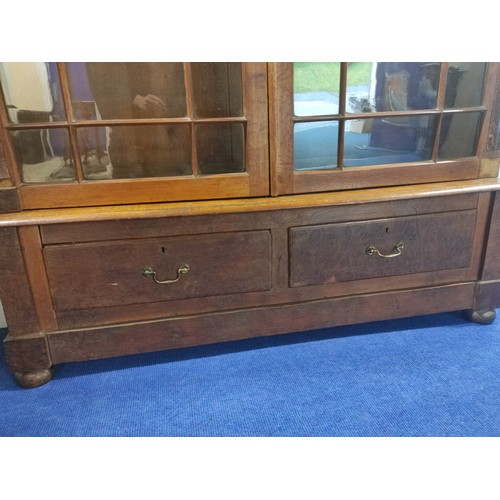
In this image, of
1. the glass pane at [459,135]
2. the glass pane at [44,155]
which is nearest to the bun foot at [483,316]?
the glass pane at [459,135]

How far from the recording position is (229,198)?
3.71 ft

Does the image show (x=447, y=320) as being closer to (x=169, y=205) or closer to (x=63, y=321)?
(x=169, y=205)

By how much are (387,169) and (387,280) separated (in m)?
0.32

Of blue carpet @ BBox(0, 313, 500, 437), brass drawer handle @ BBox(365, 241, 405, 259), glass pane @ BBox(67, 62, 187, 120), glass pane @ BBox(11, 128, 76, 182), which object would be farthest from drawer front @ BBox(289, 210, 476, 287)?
glass pane @ BBox(11, 128, 76, 182)

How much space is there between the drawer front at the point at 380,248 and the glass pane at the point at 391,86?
309 mm

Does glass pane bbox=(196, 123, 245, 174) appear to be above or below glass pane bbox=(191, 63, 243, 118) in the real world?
below

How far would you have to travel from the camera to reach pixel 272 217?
44.8 inches

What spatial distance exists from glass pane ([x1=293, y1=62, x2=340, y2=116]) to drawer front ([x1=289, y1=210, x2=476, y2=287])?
1.00 feet

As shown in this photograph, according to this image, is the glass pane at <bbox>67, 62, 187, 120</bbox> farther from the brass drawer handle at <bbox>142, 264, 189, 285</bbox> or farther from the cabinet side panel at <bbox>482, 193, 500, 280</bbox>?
the cabinet side panel at <bbox>482, 193, 500, 280</bbox>

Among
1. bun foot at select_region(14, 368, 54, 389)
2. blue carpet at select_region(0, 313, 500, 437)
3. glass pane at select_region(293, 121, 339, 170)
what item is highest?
glass pane at select_region(293, 121, 339, 170)

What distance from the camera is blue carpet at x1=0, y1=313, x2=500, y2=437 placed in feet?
3.31

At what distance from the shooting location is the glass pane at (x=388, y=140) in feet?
3.85

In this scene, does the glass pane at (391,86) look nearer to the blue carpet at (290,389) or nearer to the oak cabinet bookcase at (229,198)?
the oak cabinet bookcase at (229,198)

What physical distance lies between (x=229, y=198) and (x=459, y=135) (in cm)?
68
